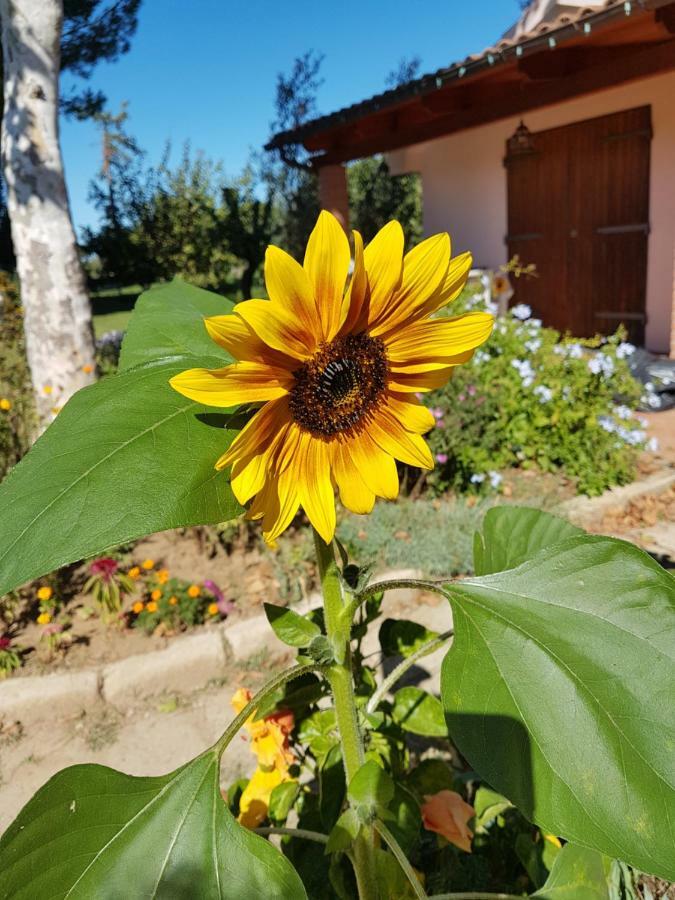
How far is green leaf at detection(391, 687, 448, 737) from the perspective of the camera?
121cm

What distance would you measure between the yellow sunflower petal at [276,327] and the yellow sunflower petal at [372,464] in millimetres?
123

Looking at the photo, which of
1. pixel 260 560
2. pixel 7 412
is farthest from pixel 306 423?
pixel 7 412

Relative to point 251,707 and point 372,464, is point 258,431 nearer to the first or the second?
point 372,464

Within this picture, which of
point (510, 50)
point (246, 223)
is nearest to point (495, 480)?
point (510, 50)

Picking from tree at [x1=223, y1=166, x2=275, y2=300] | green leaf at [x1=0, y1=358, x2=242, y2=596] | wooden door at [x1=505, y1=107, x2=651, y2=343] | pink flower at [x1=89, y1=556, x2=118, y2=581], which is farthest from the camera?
tree at [x1=223, y1=166, x2=275, y2=300]

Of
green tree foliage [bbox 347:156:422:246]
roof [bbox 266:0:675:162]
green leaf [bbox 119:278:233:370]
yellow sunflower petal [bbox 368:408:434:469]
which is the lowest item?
yellow sunflower petal [bbox 368:408:434:469]

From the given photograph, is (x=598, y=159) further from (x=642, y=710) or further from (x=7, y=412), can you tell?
(x=642, y=710)

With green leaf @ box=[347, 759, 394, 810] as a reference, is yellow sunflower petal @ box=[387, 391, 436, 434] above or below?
above

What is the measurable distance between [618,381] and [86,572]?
12.9ft

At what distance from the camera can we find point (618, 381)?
5.00m

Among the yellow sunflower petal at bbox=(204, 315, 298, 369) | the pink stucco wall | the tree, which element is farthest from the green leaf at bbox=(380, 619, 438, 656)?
the tree

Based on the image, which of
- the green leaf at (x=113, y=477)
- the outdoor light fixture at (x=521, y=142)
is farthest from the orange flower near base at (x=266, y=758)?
the outdoor light fixture at (x=521, y=142)

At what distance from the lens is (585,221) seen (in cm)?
820

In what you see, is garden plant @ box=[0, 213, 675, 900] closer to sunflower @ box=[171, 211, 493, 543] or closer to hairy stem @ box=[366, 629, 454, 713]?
sunflower @ box=[171, 211, 493, 543]
